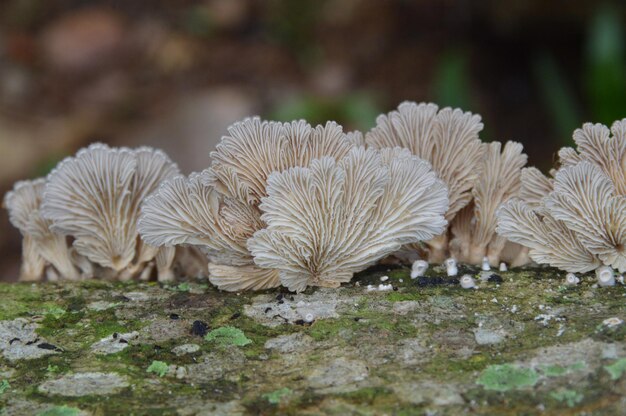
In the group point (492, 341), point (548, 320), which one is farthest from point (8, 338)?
point (548, 320)

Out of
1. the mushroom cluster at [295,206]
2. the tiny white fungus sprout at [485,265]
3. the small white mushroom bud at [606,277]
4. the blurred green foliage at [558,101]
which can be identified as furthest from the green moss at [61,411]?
the blurred green foliage at [558,101]

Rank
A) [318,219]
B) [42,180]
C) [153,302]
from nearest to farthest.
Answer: [318,219] < [153,302] < [42,180]

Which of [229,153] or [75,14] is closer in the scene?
[229,153]

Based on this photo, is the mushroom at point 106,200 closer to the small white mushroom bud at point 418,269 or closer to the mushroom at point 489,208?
the small white mushroom bud at point 418,269

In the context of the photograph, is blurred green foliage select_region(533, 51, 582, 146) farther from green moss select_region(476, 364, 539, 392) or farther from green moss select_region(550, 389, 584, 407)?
green moss select_region(550, 389, 584, 407)

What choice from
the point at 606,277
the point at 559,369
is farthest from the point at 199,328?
the point at 606,277

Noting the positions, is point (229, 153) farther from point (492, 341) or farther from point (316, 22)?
point (316, 22)

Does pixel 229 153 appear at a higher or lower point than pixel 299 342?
higher
